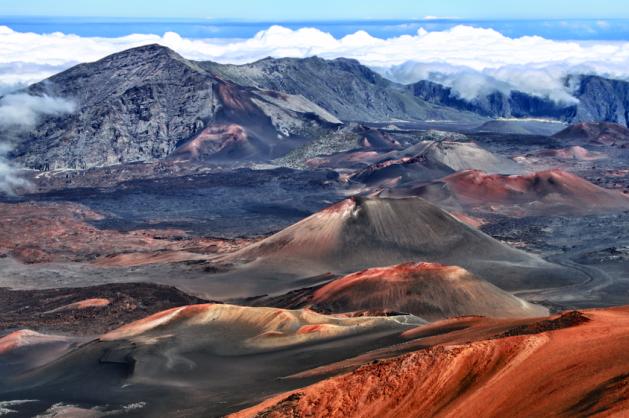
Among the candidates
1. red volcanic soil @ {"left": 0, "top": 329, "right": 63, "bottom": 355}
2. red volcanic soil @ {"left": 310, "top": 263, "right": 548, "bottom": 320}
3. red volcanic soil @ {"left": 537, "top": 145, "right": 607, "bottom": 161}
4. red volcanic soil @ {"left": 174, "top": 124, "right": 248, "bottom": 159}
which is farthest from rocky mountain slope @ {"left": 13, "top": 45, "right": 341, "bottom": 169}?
red volcanic soil @ {"left": 0, "top": 329, "right": 63, "bottom": 355}

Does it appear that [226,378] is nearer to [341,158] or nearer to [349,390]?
[349,390]

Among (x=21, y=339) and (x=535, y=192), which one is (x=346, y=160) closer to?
(x=535, y=192)

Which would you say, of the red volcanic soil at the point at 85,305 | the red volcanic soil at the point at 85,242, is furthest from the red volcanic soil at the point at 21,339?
the red volcanic soil at the point at 85,242

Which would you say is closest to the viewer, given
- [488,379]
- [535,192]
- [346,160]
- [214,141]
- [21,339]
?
[488,379]

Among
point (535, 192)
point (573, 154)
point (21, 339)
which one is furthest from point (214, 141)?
point (21, 339)

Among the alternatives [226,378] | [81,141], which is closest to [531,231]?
[226,378]

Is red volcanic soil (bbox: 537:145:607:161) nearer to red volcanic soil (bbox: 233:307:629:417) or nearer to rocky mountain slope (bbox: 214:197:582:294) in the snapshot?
rocky mountain slope (bbox: 214:197:582:294)

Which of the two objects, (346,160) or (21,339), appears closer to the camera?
(21,339)
